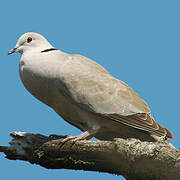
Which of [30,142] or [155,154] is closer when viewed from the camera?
[155,154]

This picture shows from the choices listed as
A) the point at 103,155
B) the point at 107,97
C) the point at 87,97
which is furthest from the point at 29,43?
the point at 103,155

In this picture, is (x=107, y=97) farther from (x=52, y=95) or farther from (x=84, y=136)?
(x=52, y=95)

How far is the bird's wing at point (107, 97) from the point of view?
7305 mm

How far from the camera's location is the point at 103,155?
654 centimetres

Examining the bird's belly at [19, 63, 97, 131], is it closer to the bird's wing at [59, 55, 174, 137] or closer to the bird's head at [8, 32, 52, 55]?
the bird's wing at [59, 55, 174, 137]

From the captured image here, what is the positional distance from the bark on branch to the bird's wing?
0.77 meters

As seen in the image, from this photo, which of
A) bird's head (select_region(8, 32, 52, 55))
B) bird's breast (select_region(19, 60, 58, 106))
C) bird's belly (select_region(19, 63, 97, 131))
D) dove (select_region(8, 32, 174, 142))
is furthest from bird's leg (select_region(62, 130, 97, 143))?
bird's head (select_region(8, 32, 52, 55))

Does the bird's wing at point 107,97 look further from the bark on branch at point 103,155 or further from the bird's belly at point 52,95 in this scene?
the bark on branch at point 103,155

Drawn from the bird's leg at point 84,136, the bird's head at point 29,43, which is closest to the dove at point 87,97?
the bird's leg at point 84,136

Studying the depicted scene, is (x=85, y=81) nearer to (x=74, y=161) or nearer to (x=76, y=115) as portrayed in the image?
(x=76, y=115)

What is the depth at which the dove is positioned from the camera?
7359 mm

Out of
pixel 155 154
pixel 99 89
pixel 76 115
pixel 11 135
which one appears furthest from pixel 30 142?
pixel 155 154

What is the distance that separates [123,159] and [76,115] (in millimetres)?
1648

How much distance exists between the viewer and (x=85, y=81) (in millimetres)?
7645
